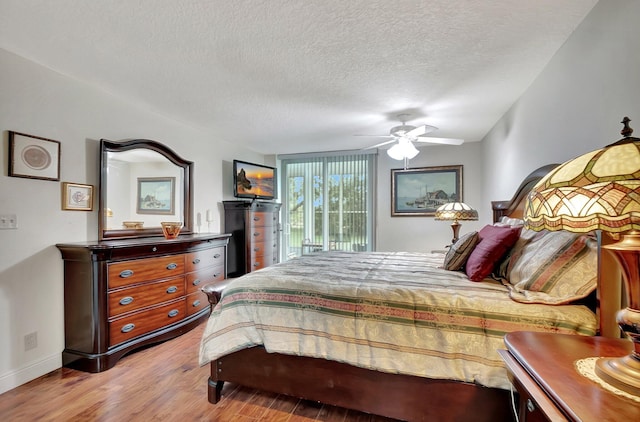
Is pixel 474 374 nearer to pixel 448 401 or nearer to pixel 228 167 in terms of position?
pixel 448 401

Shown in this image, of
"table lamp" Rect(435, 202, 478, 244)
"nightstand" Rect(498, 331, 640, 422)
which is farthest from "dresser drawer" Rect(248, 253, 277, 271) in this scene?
"nightstand" Rect(498, 331, 640, 422)

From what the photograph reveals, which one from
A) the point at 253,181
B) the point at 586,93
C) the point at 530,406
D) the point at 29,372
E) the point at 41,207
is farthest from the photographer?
the point at 253,181

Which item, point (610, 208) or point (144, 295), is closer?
point (610, 208)

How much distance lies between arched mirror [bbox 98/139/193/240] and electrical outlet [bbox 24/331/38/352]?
87 cm

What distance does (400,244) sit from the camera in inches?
200

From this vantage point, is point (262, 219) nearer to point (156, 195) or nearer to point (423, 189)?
point (156, 195)

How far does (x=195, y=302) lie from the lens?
3168mm

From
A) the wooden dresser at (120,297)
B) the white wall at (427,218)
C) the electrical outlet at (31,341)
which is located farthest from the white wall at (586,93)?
the electrical outlet at (31,341)

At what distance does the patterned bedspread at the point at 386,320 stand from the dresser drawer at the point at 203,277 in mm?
1406

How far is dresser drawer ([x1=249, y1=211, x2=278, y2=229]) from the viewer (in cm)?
443

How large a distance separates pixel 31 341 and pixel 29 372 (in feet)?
Answer: 0.72

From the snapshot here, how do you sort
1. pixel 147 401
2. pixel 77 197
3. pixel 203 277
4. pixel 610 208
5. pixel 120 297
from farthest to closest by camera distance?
1. pixel 203 277
2. pixel 77 197
3. pixel 120 297
4. pixel 147 401
5. pixel 610 208

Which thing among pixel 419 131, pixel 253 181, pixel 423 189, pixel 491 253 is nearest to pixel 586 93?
pixel 491 253

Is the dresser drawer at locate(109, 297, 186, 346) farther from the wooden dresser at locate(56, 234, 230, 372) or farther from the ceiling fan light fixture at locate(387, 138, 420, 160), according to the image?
the ceiling fan light fixture at locate(387, 138, 420, 160)
